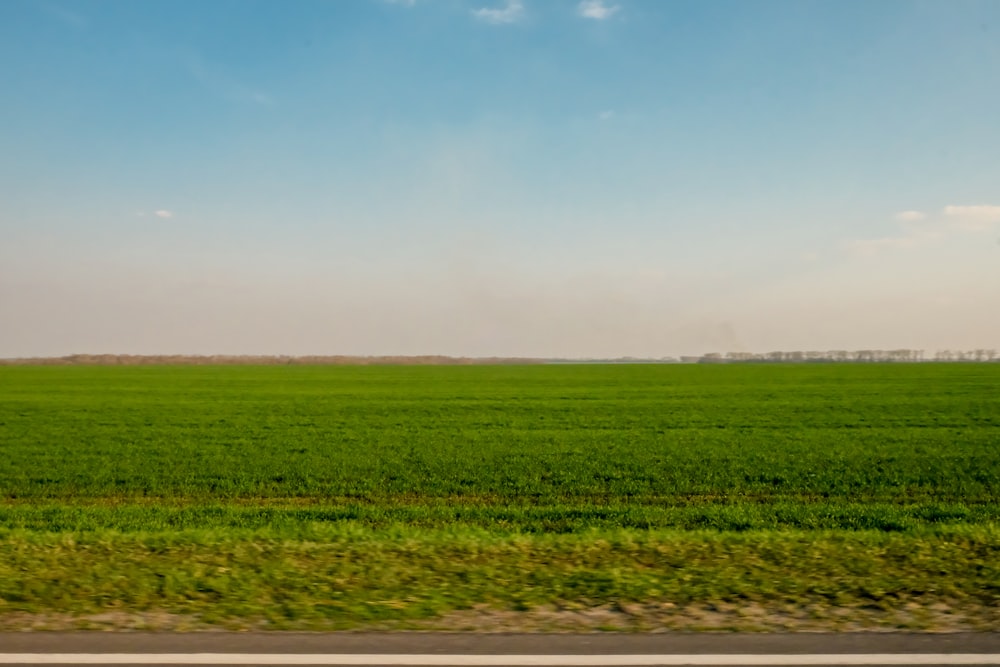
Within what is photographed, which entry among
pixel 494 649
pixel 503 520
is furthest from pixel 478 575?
pixel 503 520

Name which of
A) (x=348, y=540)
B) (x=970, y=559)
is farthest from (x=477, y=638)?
(x=970, y=559)

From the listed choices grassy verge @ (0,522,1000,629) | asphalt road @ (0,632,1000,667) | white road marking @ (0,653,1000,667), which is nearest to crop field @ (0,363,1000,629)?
grassy verge @ (0,522,1000,629)

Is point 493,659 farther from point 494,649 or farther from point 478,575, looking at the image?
point 478,575

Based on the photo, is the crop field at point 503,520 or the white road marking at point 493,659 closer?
the white road marking at point 493,659

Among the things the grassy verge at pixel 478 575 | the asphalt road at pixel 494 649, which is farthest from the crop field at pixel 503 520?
the asphalt road at pixel 494 649

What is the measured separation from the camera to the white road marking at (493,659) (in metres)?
4.55

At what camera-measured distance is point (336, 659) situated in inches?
182

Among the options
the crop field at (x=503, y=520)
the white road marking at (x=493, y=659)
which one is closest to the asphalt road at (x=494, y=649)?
the white road marking at (x=493, y=659)

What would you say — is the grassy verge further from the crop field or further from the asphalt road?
the asphalt road

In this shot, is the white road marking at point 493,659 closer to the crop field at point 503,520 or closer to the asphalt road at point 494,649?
the asphalt road at point 494,649

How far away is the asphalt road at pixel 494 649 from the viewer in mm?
4594

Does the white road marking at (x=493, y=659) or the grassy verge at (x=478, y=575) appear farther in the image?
the grassy verge at (x=478, y=575)

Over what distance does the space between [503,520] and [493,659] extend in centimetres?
736

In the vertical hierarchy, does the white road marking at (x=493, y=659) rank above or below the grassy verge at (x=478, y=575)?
above
